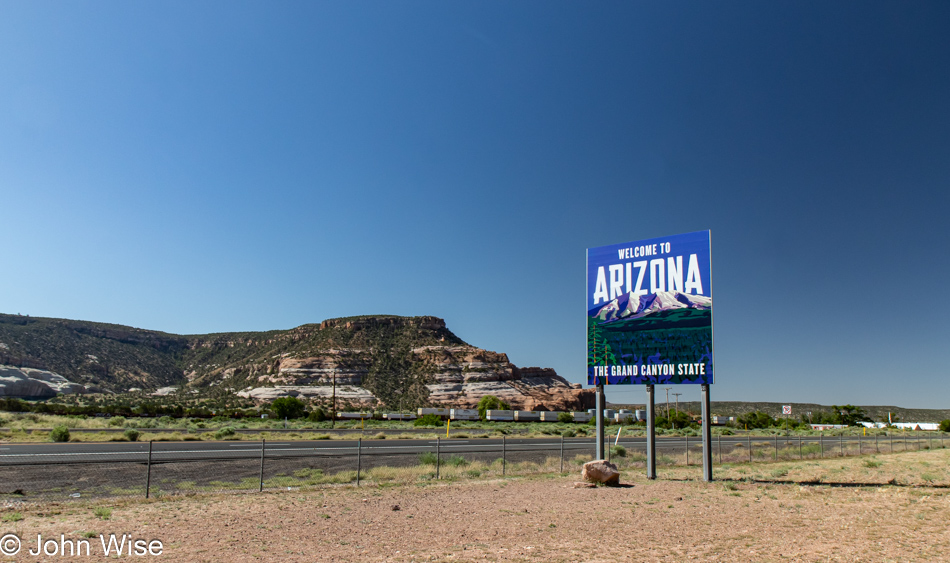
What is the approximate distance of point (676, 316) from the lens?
732 inches

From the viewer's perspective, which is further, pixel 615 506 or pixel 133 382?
pixel 133 382

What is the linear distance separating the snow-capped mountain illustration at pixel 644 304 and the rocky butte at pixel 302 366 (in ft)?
271

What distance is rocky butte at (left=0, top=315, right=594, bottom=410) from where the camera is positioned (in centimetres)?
10394

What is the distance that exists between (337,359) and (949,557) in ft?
359

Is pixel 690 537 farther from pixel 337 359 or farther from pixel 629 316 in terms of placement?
pixel 337 359

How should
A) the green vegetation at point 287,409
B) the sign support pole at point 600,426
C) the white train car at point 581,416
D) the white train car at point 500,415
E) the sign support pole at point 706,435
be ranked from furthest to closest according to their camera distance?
the white train car at point 581,416 → the white train car at point 500,415 → the green vegetation at point 287,409 → the sign support pole at point 600,426 → the sign support pole at point 706,435

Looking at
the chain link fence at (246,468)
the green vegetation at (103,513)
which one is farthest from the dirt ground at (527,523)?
the chain link fence at (246,468)

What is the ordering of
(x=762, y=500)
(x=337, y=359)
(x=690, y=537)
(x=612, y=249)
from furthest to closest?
(x=337, y=359)
(x=612, y=249)
(x=762, y=500)
(x=690, y=537)

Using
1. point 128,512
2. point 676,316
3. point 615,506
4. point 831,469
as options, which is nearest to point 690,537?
point 615,506

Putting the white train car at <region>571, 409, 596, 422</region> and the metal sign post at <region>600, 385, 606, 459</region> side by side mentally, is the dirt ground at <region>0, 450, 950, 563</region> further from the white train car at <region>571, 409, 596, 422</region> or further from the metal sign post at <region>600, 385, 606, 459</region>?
the white train car at <region>571, 409, 596, 422</region>

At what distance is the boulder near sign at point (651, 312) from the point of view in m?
18.3

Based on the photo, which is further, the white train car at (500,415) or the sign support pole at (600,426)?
the white train car at (500,415)

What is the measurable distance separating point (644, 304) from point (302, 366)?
100070mm

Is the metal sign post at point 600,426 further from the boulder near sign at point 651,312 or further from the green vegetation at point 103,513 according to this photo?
the green vegetation at point 103,513
